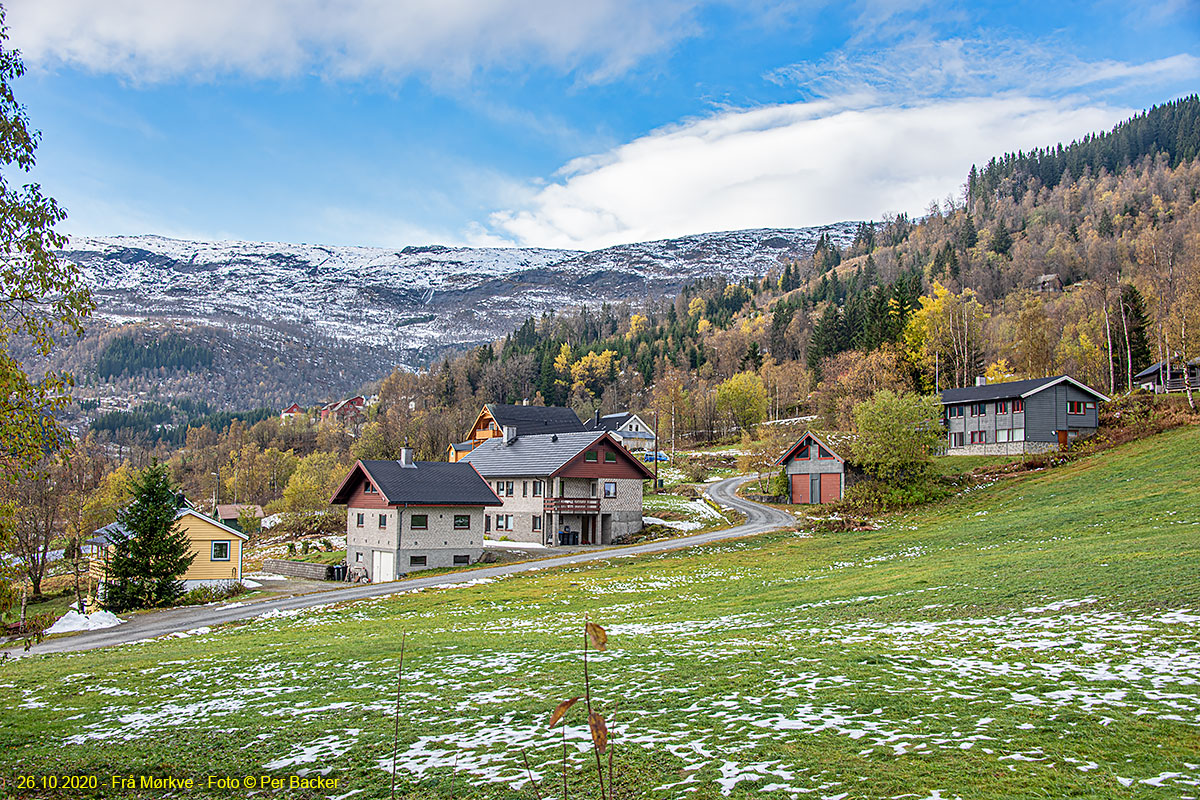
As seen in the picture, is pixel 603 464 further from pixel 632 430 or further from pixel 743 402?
pixel 632 430

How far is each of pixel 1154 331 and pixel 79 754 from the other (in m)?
115

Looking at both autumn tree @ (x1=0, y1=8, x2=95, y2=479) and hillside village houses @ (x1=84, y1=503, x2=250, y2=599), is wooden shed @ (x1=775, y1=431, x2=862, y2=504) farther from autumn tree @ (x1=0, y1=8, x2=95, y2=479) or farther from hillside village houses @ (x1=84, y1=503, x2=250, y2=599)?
autumn tree @ (x1=0, y1=8, x2=95, y2=479)

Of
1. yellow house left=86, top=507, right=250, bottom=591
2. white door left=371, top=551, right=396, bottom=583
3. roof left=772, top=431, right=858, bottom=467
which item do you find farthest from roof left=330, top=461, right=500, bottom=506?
roof left=772, top=431, right=858, bottom=467

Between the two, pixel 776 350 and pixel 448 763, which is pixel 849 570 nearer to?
pixel 448 763

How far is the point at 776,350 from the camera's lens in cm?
17075

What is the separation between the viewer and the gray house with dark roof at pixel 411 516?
152ft

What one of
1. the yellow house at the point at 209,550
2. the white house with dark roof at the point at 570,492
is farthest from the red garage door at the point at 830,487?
the yellow house at the point at 209,550

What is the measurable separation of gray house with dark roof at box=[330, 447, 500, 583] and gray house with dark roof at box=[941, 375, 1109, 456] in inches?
1817

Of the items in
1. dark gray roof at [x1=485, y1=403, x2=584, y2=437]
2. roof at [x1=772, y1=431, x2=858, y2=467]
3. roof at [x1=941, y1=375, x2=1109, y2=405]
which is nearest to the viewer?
roof at [x1=772, y1=431, x2=858, y2=467]

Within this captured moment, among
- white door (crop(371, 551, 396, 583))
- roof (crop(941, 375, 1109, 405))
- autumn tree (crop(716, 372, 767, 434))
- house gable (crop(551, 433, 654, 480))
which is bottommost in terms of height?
white door (crop(371, 551, 396, 583))

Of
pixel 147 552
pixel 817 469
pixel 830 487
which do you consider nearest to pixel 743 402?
pixel 817 469

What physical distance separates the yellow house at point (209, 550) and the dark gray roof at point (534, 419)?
46.8 meters

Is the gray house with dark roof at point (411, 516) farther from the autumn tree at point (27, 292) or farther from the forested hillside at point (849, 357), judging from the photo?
the forested hillside at point (849, 357)

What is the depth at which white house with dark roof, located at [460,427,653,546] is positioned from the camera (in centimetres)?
5628
